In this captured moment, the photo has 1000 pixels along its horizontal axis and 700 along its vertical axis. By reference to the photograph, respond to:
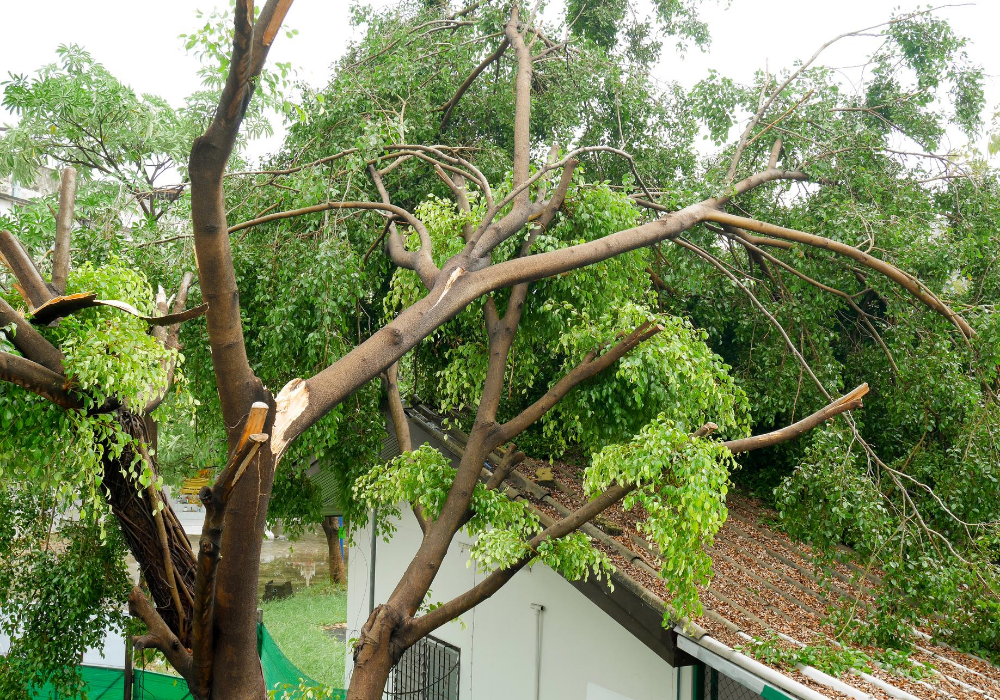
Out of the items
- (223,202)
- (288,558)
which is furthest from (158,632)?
(288,558)

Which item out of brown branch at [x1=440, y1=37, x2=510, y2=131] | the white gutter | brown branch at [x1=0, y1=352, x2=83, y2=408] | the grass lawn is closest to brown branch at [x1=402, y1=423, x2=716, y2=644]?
the white gutter

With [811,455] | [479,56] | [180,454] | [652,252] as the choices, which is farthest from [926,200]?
[180,454]

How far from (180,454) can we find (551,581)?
12.1m

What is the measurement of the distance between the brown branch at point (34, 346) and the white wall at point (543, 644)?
4341 mm

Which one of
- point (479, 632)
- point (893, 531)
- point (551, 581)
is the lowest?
point (479, 632)

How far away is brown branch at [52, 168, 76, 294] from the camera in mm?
3680

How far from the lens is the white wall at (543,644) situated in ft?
20.1

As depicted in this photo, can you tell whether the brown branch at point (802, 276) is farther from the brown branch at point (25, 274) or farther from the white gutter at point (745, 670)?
the brown branch at point (25, 274)

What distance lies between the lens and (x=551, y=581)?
23.3ft

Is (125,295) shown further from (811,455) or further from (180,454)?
(180,454)

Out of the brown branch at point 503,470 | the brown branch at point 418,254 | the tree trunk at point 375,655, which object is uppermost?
the brown branch at point 418,254

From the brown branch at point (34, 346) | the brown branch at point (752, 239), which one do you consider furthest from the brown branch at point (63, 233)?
the brown branch at point (752, 239)

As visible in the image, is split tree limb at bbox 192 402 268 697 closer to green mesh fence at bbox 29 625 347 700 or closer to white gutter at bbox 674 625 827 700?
white gutter at bbox 674 625 827 700

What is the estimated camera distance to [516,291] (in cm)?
572
